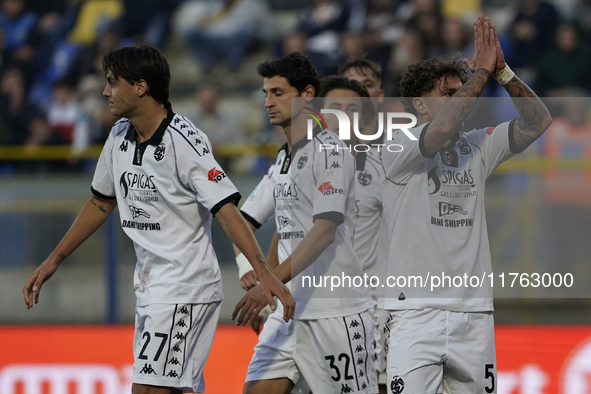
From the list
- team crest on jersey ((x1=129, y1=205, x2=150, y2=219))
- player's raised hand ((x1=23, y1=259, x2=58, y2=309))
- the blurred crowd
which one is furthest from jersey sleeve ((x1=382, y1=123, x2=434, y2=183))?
the blurred crowd

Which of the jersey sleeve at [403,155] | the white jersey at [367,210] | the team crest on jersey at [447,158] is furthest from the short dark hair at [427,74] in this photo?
the white jersey at [367,210]

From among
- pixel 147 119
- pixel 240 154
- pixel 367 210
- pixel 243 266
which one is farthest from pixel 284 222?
pixel 240 154

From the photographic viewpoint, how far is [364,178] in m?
5.29

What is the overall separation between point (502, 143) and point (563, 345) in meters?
3.50

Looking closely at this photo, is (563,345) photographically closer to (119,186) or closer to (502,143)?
(502,143)

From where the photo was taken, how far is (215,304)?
427cm

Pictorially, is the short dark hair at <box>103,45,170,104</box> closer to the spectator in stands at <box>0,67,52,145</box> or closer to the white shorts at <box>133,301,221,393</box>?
the white shorts at <box>133,301,221,393</box>

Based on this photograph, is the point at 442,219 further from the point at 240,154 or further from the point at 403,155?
the point at 240,154

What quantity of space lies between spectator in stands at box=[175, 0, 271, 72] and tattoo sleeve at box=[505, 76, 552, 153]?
8408 mm

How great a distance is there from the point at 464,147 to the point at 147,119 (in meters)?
1.65

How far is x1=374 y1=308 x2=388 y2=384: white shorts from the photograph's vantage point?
538cm

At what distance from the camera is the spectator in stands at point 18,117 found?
35.6ft

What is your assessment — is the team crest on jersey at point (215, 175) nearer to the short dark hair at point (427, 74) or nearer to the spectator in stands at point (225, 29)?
the short dark hair at point (427, 74)

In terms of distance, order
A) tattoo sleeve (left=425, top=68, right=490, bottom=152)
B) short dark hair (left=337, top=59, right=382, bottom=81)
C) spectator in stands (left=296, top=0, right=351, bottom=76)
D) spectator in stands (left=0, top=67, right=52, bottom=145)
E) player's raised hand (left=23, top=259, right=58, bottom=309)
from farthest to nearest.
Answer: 1. spectator in stands (left=0, top=67, right=52, bottom=145)
2. spectator in stands (left=296, top=0, right=351, bottom=76)
3. short dark hair (left=337, top=59, right=382, bottom=81)
4. player's raised hand (left=23, top=259, right=58, bottom=309)
5. tattoo sleeve (left=425, top=68, right=490, bottom=152)
